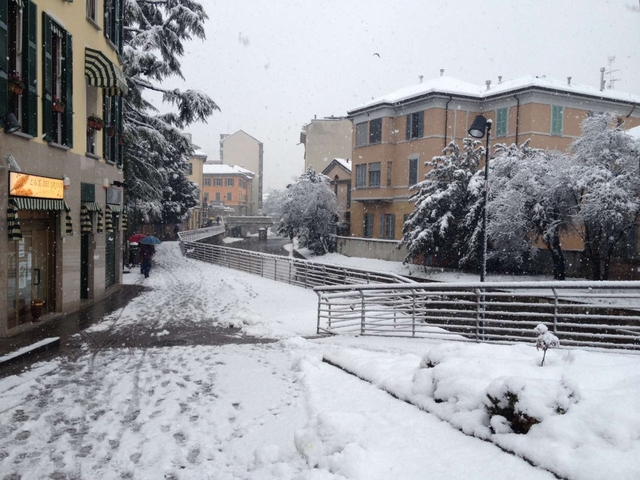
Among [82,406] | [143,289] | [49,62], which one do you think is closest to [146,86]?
[143,289]

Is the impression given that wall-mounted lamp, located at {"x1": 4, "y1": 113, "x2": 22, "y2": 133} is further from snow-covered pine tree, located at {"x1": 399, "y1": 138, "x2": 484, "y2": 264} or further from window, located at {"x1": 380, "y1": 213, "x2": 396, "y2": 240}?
window, located at {"x1": 380, "y1": 213, "x2": 396, "y2": 240}

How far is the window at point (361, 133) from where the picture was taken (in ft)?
138

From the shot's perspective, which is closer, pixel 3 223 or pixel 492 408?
pixel 492 408

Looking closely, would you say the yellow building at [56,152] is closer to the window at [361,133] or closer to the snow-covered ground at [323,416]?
the snow-covered ground at [323,416]

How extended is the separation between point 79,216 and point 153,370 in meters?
7.78

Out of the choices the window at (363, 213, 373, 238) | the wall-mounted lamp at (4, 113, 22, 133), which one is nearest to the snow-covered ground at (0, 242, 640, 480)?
the wall-mounted lamp at (4, 113, 22, 133)

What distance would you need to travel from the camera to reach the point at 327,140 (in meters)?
72.4

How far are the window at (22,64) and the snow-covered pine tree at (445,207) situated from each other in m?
22.2

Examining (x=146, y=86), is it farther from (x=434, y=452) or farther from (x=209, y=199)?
(x=209, y=199)

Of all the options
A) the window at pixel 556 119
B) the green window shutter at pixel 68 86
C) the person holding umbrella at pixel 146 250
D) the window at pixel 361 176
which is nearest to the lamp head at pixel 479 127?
the green window shutter at pixel 68 86

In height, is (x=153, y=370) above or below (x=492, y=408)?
below

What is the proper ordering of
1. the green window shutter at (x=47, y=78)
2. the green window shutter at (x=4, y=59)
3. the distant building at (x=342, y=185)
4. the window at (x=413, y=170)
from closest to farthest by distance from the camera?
the green window shutter at (x=4, y=59), the green window shutter at (x=47, y=78), the window at (x=413, y=170), the distant building at (x=342, y=185)

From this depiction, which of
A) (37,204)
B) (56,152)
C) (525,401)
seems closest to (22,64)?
(56,152)

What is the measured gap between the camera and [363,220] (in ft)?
144
